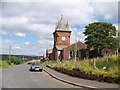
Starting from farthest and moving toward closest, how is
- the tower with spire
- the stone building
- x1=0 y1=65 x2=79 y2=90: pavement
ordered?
the tower with spire, the stone building, x1=0 y1=65 x2=79 y2=90: pavement

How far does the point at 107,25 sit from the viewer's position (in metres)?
78.4

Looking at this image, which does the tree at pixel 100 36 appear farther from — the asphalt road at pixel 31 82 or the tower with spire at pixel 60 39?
the asphalt road at pixel 31 82

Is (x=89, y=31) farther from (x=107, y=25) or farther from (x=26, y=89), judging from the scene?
(x=26, y=89)

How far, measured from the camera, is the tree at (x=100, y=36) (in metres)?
73.9

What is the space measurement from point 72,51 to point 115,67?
217 feet

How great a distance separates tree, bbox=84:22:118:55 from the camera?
2908 inches

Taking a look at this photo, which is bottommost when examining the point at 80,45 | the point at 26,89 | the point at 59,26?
the point at 26,89

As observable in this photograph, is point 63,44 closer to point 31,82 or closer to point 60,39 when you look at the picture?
point 60,39

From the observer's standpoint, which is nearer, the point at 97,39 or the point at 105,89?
the point at 105,89

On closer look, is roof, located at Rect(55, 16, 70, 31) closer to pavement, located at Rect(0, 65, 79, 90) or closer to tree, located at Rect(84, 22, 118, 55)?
tree, located at Rect(84, 22, 118, 55)

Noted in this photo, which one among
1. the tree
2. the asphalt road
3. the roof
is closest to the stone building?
the roof

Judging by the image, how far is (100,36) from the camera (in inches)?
2987

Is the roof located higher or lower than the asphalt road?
higher

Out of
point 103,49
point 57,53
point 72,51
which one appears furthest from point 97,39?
point 57,53
